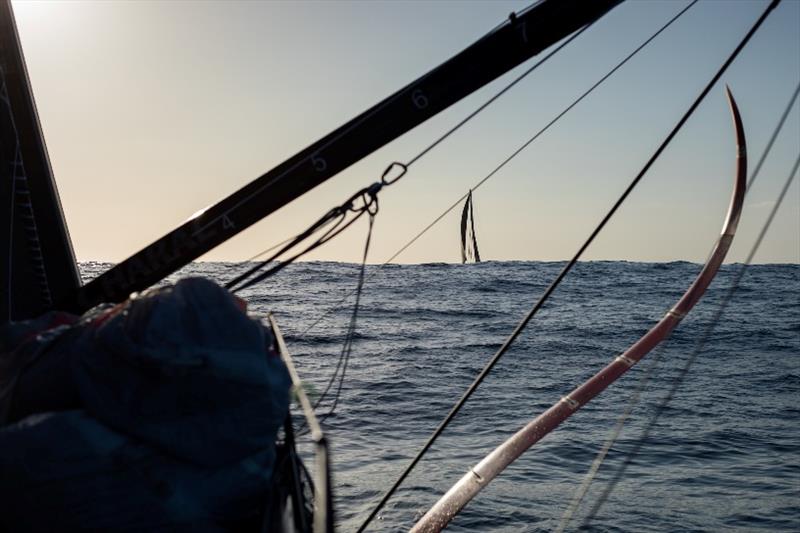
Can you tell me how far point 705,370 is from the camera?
24297 millimetres

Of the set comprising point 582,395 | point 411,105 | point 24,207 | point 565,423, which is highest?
point 411,105

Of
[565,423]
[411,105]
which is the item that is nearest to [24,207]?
[411,105]

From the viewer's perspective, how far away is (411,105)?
5383mm

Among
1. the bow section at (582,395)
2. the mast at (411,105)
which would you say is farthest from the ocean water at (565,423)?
the mast at (411,105)

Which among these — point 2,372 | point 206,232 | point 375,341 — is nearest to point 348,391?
point 375,341

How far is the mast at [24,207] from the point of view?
7121 millimetres

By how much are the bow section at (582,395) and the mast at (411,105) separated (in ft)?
11.3

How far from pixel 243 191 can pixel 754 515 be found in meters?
9.66

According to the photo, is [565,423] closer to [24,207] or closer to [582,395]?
[582,395]

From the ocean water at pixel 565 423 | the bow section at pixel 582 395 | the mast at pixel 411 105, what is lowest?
the ocean water at pixel 565 423

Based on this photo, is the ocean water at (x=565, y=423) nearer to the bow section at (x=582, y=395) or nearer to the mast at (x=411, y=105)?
the bow section at (x=582, y=395)

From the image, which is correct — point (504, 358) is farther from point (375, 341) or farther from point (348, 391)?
point (348, 391)

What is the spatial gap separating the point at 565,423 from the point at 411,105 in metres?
12.3

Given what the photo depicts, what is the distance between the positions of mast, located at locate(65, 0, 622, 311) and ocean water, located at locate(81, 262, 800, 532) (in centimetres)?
336
